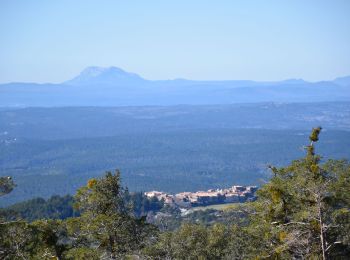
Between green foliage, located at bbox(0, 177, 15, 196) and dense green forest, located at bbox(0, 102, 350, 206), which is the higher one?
green foliage, located at bbox(0, 177, 15, 196)

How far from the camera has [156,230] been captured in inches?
671

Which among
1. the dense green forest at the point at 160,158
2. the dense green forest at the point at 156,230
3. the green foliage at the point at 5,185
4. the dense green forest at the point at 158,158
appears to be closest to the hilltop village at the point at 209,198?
the dense green forest at the point at 160,158

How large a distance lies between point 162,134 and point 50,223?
18322 centimetres

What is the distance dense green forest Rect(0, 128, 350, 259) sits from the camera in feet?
45.5

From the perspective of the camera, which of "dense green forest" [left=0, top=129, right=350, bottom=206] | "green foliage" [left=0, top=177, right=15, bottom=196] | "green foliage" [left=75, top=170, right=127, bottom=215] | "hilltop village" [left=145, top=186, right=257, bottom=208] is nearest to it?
"green foliage" [left=0, top=177, right=15, bottom=196]

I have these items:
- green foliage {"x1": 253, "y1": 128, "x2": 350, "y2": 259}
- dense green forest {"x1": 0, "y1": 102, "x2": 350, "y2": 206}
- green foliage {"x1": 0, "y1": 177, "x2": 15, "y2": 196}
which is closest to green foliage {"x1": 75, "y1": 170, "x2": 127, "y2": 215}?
green foliage {"x1": 0, "y1": 177, "x2": 15, "y2": 196}

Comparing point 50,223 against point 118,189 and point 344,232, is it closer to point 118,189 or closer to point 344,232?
point 118,189

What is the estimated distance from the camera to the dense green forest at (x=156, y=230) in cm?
1388

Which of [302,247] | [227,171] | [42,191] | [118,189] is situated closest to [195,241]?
[118,189]

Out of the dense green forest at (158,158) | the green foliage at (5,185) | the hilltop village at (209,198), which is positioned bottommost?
the dense green forest at (158,158)

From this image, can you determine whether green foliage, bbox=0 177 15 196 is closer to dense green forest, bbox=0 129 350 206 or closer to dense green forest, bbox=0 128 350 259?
dense green forest, bbox=0 128 350 259

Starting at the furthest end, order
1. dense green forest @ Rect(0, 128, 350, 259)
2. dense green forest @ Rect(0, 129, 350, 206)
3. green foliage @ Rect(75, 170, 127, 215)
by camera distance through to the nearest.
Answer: dense green forest @ Rect(0, 129, 350, 206) < green foliage @ Rect(75, 170, 127, 215) < dense green forest @ Rect(0, 128, 350, 259)

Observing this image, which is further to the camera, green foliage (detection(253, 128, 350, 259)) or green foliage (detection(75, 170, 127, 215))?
green foliage (detection(75, 170, 127, 215))

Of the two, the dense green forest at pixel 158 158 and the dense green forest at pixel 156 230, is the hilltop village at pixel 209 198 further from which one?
the dense green forest at pixel 156 230
